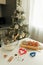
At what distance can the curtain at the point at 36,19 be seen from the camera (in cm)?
238

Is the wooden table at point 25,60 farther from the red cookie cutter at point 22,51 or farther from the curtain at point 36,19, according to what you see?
the curtain at point 36,19

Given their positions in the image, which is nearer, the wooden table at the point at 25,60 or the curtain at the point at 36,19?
the wooden table at the point at 25,60

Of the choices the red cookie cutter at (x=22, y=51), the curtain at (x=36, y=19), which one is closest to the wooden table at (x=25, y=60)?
the red cookie cutter at (x=22, y=51)

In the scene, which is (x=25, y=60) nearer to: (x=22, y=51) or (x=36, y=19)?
(x=22, y=51)

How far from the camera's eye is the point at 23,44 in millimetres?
1505

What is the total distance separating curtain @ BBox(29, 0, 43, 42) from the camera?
2.38m

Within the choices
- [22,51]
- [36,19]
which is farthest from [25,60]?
[36,19]

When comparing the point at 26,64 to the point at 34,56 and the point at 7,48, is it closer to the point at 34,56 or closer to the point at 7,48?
the point at 34,56

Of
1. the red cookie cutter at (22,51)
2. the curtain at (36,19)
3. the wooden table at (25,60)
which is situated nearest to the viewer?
the wooden table at (25,60)

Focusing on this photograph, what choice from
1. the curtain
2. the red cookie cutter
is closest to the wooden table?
the red cookie cutter

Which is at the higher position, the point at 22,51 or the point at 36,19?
the point at 36,19

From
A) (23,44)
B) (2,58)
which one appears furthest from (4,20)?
(2,58)

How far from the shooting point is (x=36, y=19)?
247 cm

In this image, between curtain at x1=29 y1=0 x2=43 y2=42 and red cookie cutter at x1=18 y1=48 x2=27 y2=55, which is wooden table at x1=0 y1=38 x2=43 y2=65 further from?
curtain at x1=29 y1=0 x2=43 y2=42
